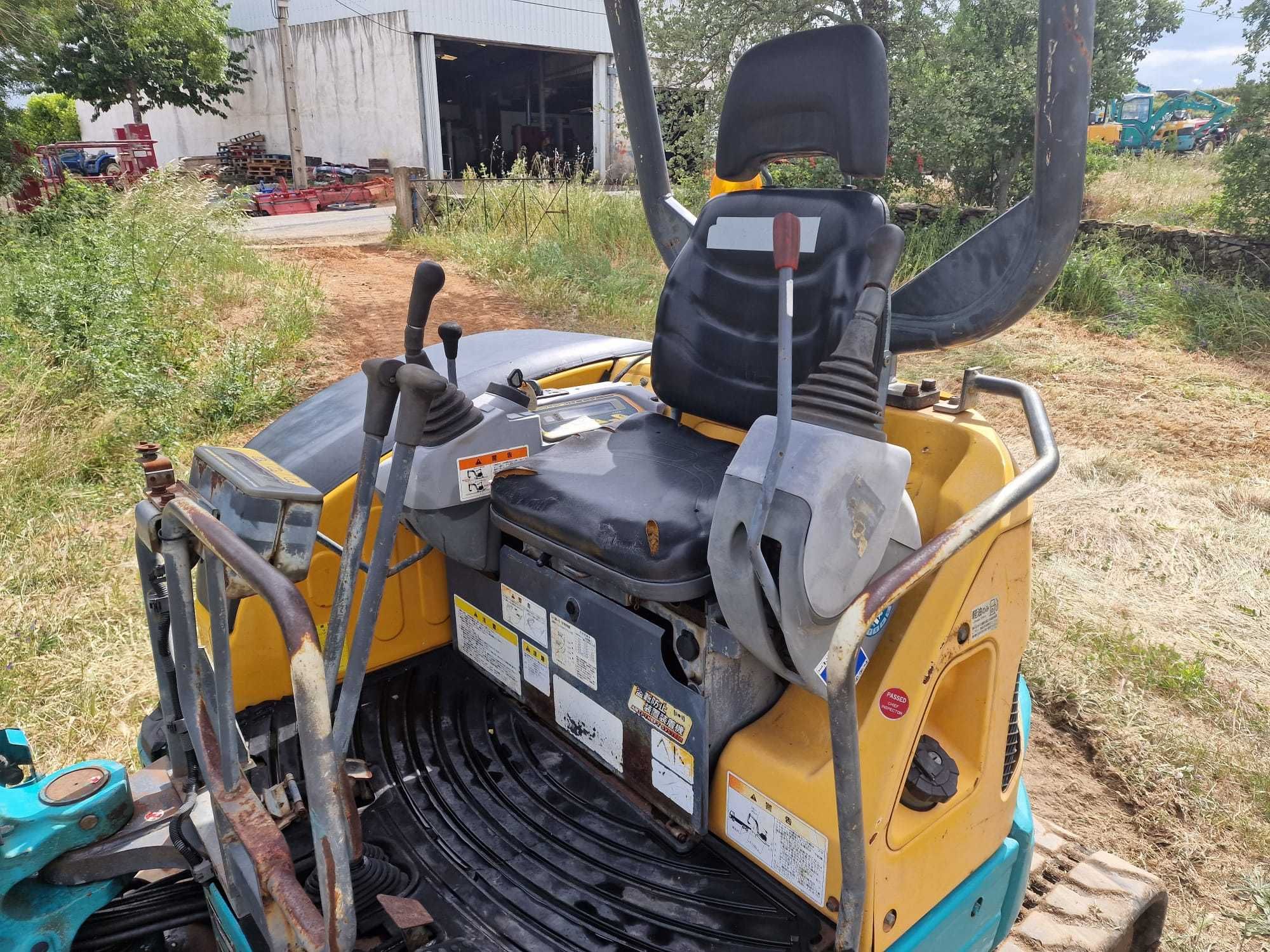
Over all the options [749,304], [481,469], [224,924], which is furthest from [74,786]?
[749,304]

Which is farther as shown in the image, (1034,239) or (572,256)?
(572,256)

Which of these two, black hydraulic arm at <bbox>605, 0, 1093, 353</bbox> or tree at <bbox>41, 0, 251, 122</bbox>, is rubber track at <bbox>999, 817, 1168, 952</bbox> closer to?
black hydraulic arm at <bbox>605, 0, 1093, 353</bbox>

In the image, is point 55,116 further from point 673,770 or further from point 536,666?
point 673,770

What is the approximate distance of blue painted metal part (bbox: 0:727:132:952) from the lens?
144 cm

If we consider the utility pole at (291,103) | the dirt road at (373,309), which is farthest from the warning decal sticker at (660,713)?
the utility pole at (291,103)

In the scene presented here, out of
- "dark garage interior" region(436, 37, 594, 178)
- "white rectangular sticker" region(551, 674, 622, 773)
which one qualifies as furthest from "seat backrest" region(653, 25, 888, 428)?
"dark garage interior" region(436, 37, 594, 178)

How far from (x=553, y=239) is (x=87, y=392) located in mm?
A: 5776

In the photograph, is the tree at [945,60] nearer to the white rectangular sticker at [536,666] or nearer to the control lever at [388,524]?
the white rectangular sticker at [536,666]

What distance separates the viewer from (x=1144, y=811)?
8.58ft

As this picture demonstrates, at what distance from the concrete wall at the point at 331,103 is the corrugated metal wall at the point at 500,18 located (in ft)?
0.87

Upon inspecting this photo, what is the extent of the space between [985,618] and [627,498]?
0.65 meters

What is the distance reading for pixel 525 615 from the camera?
1860 millimetres

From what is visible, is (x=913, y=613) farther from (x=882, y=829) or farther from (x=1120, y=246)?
(x=1120, y=246)

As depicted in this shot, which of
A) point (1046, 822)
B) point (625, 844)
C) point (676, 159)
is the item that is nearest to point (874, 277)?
point (625, 844)
